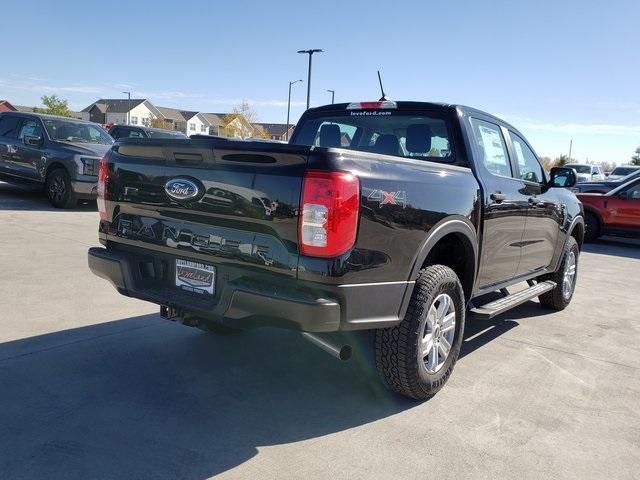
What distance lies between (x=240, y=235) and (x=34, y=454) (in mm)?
1407

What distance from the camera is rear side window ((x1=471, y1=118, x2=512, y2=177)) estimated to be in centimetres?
430

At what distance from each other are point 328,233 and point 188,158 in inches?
39.0

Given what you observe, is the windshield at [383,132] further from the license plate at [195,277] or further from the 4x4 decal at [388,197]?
the license plate at [195,277]

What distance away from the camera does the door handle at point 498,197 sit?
4128mm

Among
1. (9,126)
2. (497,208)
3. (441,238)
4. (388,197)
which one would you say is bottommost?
(441,238)

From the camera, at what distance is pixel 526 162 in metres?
5.18

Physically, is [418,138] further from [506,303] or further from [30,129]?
[30,129]

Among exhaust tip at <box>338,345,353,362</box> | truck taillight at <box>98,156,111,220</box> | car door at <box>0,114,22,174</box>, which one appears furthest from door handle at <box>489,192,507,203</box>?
car door at <box>0,114,22,174</box>

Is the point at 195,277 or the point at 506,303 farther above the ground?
the point at 195,277

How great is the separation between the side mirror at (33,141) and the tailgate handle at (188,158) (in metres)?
9.47

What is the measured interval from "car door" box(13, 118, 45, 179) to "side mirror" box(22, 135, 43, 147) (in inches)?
0.8

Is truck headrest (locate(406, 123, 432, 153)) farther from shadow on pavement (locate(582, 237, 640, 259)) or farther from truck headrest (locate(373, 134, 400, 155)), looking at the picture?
shadow on pavement (locate(582, 237, 640, 259))

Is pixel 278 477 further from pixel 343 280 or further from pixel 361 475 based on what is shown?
pixel 343 280

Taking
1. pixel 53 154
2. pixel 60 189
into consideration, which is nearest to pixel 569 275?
pixel 60 189
